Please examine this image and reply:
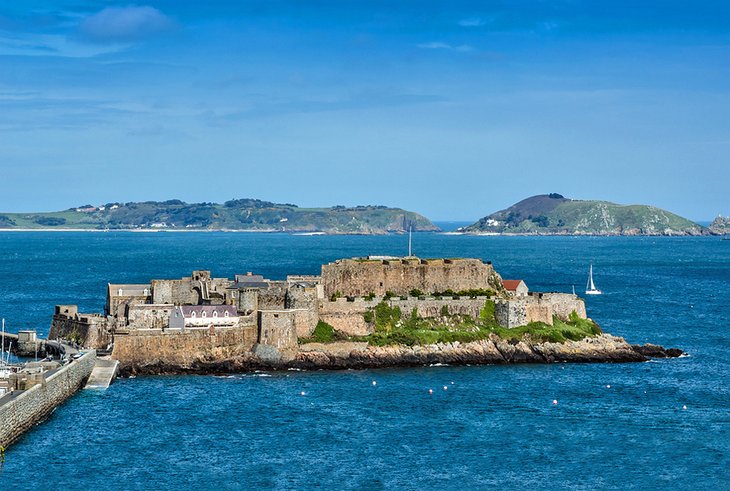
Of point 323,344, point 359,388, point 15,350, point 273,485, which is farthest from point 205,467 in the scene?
point 15,350

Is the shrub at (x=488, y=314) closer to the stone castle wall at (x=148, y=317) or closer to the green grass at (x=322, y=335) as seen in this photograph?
the green grass at (x=322, y=335)

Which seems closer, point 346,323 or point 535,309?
point 346,323

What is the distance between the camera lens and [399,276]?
73.6 meters

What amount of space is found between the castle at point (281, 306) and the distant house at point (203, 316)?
6 cm

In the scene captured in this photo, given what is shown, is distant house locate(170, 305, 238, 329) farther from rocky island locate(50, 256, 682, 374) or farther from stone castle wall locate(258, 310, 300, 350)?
stone castle wall locate(258, 310, 300, 350)

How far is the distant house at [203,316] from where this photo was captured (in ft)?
213

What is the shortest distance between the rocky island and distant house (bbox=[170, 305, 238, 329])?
58 mm

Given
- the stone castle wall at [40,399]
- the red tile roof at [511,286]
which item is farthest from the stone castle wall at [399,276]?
the stone castle wall at [40,399]

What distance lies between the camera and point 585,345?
6994 cm

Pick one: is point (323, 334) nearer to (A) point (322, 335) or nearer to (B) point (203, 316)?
(A) point (322, 335)

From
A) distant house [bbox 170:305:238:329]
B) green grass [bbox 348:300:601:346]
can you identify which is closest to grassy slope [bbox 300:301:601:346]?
green grass [bbox 348:300:601:346]

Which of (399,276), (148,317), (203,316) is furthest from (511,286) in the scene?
(148,317)

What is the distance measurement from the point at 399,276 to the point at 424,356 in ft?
26.7

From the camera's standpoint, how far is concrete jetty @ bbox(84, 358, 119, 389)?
58.8m
